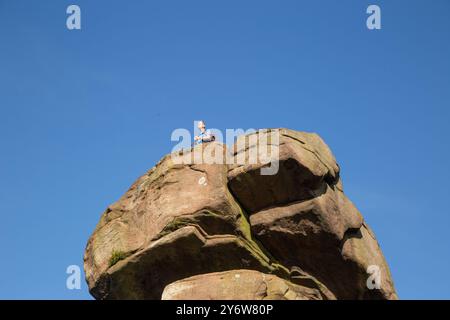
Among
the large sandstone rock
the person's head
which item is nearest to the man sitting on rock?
the person's head

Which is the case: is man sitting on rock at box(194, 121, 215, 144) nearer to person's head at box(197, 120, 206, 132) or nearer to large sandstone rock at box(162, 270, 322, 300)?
person's head at box(197, 120, 206, 132)

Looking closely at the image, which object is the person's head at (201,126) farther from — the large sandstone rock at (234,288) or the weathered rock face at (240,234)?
the large sandstone rock at (234,288)

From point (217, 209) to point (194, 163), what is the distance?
198 cm

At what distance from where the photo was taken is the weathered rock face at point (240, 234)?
24.2 meters

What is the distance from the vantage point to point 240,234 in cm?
2438

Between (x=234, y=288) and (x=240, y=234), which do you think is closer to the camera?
(x=234, y=288)

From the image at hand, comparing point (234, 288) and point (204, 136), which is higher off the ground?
point (204, 136)

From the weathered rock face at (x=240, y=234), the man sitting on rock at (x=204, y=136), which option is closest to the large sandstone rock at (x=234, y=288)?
the weathered rock face at (x=240, y=234)

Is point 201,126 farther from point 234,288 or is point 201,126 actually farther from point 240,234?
point 234,288

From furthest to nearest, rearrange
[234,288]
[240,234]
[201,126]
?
[201,126]
[240,234]
[234,288]

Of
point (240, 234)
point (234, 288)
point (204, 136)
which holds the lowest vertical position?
point (234, 288)

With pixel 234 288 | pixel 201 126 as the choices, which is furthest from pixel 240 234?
pixel 201 126
